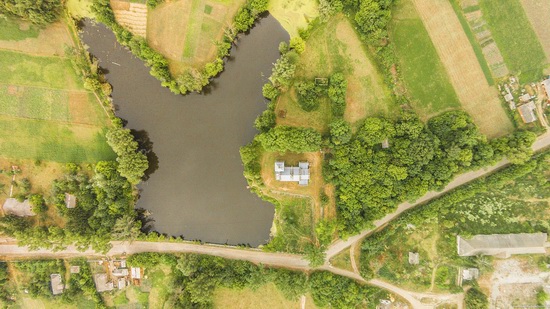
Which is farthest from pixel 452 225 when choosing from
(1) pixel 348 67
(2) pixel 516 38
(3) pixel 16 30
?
(3) pixel 16 30

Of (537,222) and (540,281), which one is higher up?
(537,222)

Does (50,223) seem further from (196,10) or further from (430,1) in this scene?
(430,1)

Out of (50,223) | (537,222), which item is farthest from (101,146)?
(537,222)

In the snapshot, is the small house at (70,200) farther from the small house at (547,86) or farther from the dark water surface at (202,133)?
the small house at (547,86)

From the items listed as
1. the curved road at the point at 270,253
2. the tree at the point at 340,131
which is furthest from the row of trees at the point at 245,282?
the tree at the point at 340,131

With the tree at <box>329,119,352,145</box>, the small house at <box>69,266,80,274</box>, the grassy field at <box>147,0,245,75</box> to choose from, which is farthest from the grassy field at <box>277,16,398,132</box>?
the small house at <box>69,266,80,274</box>

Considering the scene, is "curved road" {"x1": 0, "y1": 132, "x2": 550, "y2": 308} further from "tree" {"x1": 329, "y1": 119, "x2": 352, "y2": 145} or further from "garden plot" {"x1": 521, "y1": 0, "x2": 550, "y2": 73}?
"garden plot" {"x1": 521, "y1": 0, "x2": 550, "y2": 73}
